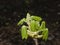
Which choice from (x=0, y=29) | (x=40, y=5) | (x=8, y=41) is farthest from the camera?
(x=40, y=5)

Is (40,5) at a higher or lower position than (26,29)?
higher

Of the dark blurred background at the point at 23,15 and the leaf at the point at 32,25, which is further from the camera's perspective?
the dark blurred background at the point at 23,15

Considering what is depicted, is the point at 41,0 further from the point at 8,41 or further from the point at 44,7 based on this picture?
the point at 8,41

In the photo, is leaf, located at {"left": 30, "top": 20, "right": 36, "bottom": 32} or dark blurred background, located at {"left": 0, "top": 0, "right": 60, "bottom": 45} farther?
dark blurred background, located at {"left": 0, "top": 0, "right": 60, "bottom": 45}

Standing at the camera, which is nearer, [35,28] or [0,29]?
[35,28]

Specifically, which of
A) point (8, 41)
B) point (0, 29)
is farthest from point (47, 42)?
point (0, 29)

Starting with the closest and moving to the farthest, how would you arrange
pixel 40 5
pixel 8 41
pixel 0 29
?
pixel 8 41 < pixel 0 29 < pixel 40 5

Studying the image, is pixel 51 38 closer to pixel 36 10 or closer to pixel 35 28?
pixel 36 10

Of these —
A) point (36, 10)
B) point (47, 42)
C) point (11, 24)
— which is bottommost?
point (47, 42)
